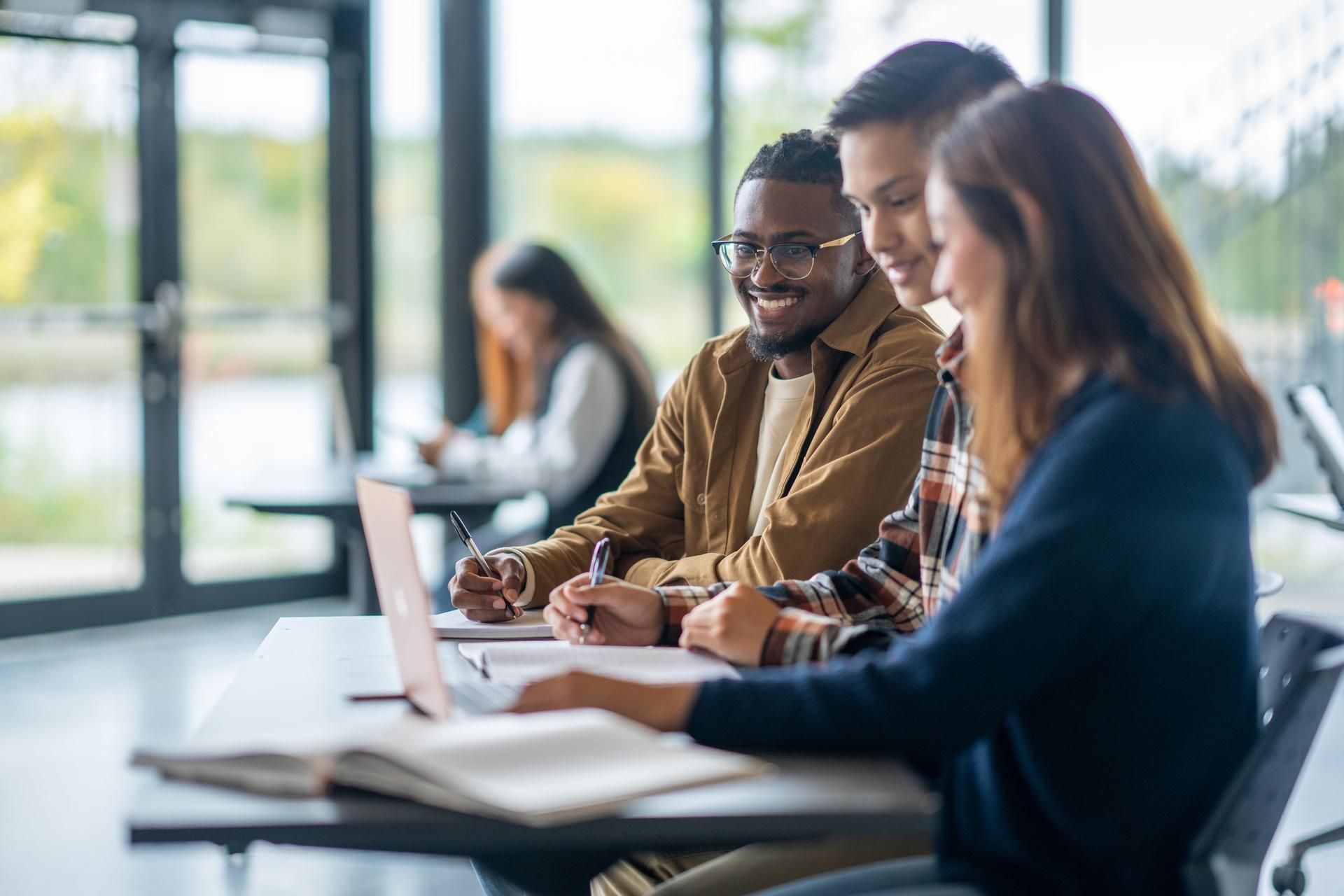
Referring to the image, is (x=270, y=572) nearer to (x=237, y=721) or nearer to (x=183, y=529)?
(x=183, y=529)

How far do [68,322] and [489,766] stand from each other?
4633mm

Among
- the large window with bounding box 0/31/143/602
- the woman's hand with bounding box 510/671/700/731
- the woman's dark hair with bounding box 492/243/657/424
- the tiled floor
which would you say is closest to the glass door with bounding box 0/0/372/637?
the large window with bounding box 0/31/143/602

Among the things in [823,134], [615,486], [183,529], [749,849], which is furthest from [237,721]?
[183,529]

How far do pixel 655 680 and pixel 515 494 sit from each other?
2342 millimetres

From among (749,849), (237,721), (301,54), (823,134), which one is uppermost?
(301,54)

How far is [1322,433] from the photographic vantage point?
119 inches

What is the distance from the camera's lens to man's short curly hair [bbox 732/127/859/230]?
80.6 inches

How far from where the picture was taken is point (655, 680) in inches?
53.6

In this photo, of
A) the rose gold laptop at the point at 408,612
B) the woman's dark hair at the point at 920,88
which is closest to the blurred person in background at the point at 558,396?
the woman's dark hair at the point at 920,88

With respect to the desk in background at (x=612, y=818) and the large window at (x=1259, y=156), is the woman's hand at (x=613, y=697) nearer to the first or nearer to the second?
the desk in background at (x=612, y=818)

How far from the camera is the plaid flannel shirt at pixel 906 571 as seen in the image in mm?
1438

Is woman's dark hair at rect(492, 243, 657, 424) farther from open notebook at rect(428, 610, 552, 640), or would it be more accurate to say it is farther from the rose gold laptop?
the rose gold laptop

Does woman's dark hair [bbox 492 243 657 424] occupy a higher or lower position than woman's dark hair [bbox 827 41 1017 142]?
lower

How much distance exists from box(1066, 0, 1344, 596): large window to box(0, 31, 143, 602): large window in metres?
3.52
